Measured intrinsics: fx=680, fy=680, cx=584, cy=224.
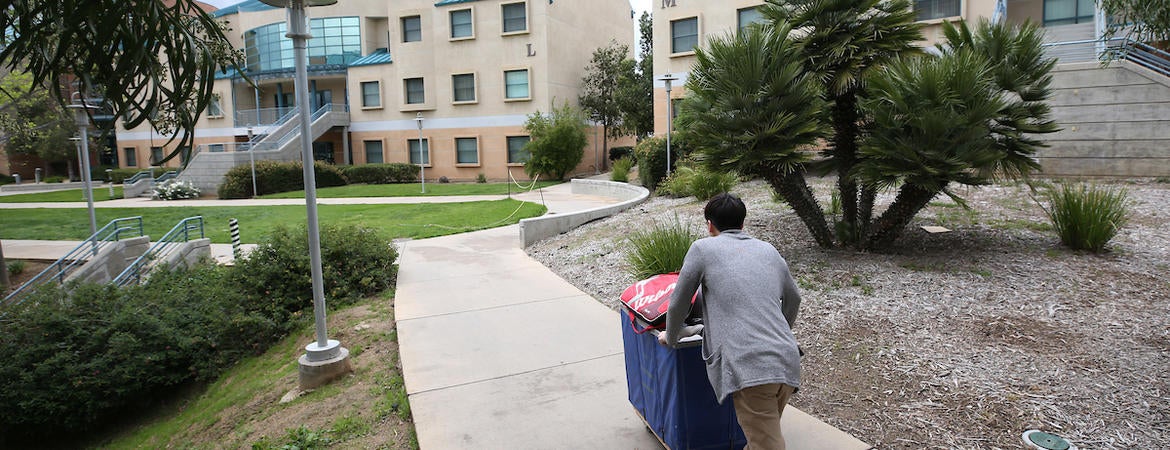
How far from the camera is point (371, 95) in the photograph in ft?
123

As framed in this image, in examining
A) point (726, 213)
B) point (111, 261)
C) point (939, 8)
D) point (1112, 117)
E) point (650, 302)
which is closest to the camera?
point (726, 213)

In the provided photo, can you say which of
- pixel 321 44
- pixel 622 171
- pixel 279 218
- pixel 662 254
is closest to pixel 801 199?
pixel 662 254

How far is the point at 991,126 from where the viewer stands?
7.24 meters

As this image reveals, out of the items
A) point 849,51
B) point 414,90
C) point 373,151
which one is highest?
point 414,90

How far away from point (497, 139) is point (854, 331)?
30302mm

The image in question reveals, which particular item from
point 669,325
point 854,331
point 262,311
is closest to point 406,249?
point 262,311

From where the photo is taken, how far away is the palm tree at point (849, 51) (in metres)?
7.78

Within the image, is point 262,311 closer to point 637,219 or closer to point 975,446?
point 637,219

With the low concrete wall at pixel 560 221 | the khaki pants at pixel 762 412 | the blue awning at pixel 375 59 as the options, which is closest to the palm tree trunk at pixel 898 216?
the khaki pants at pixel 762 412

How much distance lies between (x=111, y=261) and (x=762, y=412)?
15729 millimetres

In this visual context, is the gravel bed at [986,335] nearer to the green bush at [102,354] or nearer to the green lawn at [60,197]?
the green bush at [102,354]

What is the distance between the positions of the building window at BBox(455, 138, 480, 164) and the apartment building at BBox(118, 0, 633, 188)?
52 mm

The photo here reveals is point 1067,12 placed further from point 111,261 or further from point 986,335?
point 111,261

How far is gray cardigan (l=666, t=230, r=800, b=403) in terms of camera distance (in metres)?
3.06
